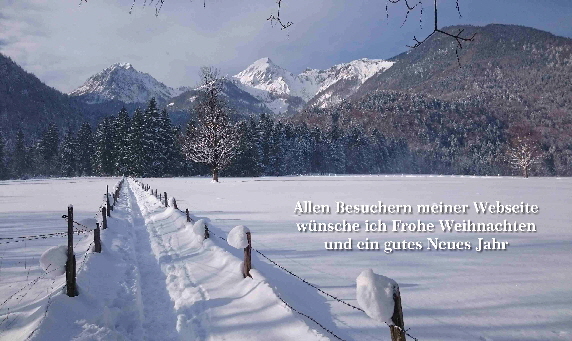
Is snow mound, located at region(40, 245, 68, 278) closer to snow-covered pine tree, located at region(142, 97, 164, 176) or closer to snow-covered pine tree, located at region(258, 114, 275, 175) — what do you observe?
snow-covered pine tree, located at region(142, 97, 164, 176)

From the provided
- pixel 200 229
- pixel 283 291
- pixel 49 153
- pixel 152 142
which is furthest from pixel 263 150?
pixel 283 291

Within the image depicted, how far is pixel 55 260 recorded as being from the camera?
6.12m

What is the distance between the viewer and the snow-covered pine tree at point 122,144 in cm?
6638

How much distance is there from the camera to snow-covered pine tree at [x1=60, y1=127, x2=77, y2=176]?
78688mm

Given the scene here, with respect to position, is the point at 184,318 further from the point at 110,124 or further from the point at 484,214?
the point at 110,124

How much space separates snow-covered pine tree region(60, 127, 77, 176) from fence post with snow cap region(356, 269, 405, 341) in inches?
3582

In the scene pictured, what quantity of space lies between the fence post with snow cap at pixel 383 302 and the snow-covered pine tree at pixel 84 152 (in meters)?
89.4

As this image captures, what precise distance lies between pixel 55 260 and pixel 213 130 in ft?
113

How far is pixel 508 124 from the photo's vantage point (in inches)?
6742

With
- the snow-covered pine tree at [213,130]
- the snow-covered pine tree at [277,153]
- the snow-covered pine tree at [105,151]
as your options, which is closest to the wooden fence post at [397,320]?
the snow-covered pine tree at [213,130]

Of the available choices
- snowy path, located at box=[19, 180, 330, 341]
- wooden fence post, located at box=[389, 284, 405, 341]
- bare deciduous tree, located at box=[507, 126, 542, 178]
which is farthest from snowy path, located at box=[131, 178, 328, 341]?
bare deciduous tree, located at box=[507, 126, 542, 178]

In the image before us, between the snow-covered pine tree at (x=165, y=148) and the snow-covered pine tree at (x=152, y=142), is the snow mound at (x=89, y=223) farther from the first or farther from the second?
the snow-covered pine tree at (x=165, y=148)

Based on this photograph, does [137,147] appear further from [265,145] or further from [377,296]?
[377,296]

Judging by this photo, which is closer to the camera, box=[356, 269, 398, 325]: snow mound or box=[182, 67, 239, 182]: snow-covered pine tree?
box=[356, 269, 398, 325]: snow mound
